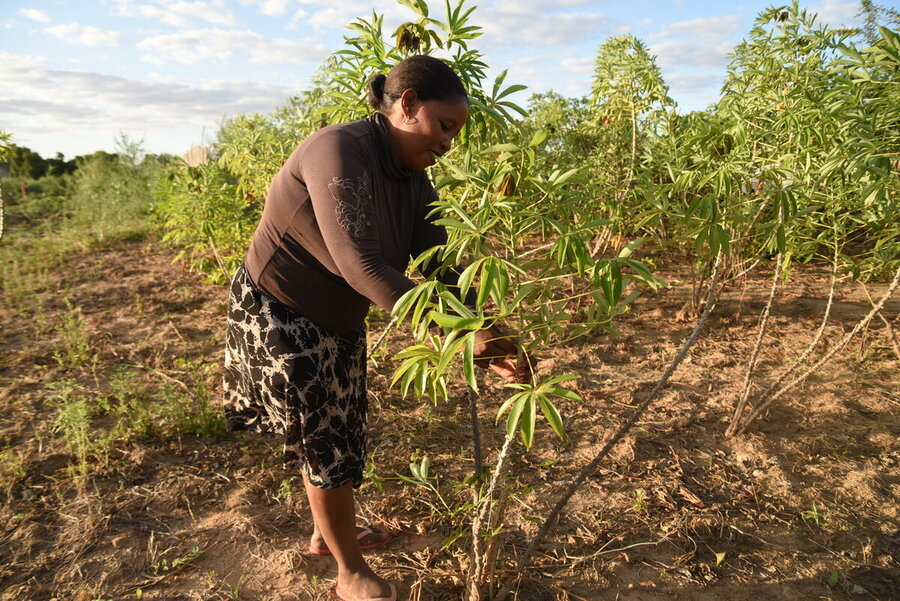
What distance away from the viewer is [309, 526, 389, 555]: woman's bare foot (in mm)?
2002

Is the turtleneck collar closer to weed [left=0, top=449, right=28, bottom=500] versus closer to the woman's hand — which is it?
the woman's hand

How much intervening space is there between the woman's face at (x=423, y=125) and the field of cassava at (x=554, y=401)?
9cm

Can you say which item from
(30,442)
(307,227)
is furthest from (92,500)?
(307,227)

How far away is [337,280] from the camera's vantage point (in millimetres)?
1522

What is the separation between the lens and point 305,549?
2037 mm

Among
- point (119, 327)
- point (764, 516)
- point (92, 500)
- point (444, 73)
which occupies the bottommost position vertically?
point (764, 516)

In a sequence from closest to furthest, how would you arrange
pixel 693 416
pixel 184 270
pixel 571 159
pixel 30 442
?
1. pixel 30 442
2. pixel 693 416
3. pixel 571 159
4. pixel 184 270

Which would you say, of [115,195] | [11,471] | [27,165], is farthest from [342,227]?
[27,165]

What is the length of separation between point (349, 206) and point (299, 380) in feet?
1.82

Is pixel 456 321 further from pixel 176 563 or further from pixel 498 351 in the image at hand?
pixel 176 563

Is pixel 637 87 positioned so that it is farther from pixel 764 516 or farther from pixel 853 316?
pixel 764 516

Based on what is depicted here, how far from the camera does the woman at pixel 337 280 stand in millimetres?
1297

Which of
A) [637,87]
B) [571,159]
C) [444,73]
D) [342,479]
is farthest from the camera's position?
[571,159]

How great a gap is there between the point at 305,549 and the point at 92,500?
0.92m
